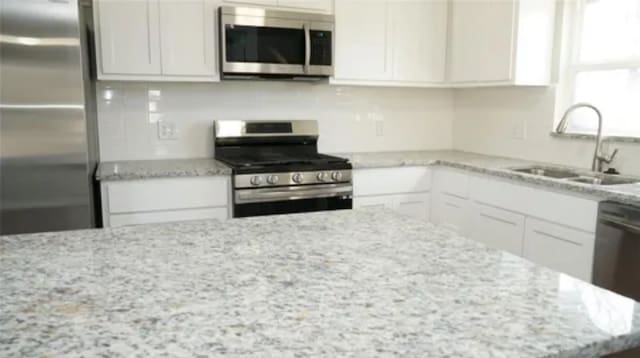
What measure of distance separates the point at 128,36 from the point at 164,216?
1.10 meters

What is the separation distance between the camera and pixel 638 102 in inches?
111

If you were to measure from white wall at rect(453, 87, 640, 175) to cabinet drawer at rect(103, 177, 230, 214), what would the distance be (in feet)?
6.99

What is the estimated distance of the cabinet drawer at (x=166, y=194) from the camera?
8.94 ft

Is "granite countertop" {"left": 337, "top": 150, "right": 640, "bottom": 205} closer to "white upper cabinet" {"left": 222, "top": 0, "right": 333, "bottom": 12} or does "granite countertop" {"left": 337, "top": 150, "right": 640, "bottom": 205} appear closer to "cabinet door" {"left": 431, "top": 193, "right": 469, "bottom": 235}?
"cabinet door" {"left": 431, "top": 193, "right": 469, "bottom": 235}

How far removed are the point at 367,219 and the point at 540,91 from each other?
229 cm

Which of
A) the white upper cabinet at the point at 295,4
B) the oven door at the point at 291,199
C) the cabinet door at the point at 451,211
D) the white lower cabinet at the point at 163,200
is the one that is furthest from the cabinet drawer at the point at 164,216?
the cabinet door at the point at 451,211

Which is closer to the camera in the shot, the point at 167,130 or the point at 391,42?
the point at 167,130

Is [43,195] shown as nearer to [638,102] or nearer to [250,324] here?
[250,324]

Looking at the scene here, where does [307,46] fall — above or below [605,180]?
above

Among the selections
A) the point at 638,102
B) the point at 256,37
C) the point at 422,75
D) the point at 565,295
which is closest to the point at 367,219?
the point at 565,295

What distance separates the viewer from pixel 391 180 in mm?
3381

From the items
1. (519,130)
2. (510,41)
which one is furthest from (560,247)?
(510,41)

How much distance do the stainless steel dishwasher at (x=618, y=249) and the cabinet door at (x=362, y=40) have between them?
183cm

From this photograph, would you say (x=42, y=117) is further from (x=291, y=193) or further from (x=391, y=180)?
(x=391, y=180)
